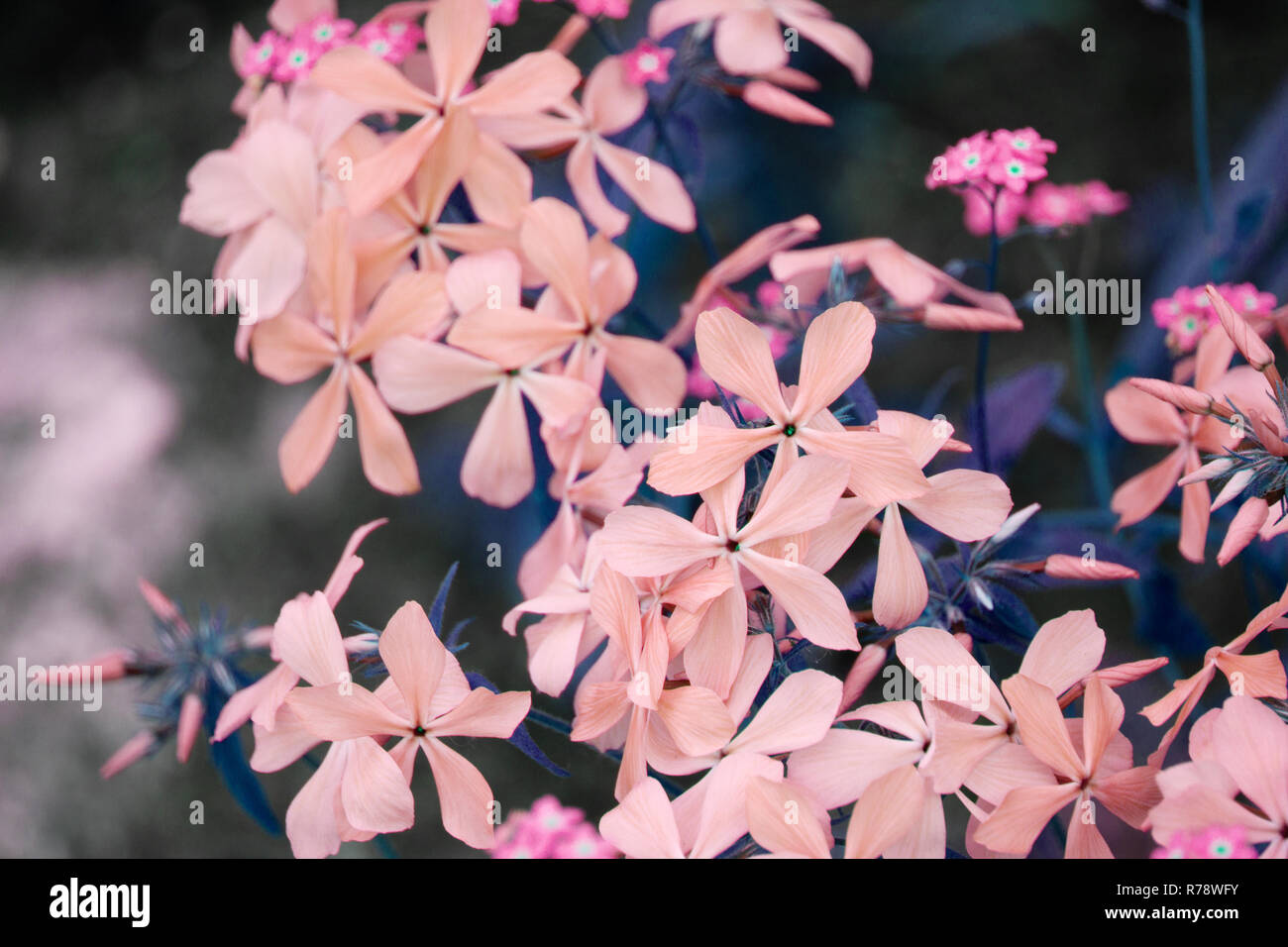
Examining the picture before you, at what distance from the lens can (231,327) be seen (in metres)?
1.16

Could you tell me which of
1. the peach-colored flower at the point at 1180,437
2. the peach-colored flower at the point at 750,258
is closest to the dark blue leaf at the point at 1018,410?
the peach-colored flower at the point at 1180,437

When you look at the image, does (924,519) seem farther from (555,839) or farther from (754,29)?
(754,29)

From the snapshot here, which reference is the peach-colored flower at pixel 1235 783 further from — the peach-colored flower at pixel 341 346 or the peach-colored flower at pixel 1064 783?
the peach-colored flower at pixel 341 346

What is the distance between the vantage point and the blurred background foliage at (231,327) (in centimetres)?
101

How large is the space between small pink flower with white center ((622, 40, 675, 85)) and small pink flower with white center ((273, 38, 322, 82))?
18 cm

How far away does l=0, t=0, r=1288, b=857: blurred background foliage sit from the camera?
1.01m

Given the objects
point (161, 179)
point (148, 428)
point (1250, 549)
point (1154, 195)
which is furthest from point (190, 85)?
point (1250, 549)

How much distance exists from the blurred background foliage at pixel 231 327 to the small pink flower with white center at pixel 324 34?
0.38 m

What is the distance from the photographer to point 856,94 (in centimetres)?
106

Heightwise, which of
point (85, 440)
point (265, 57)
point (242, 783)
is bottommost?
point (242, 783)

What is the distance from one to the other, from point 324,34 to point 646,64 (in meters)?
0.19

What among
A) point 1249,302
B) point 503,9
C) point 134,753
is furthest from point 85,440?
point 1249,302

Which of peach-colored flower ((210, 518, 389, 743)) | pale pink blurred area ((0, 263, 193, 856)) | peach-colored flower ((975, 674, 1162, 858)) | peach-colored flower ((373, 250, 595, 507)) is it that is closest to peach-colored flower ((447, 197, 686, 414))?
peach-colored flower ((373, 250, 595, 507))

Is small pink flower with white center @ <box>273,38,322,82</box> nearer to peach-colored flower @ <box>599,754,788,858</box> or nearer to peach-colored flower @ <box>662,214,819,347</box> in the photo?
peach-colored flower @ <box>662,214,819,347</box>
